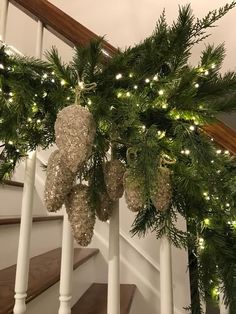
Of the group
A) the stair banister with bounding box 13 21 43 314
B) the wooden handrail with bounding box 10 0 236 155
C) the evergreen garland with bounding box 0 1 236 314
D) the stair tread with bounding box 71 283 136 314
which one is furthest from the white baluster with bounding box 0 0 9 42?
the stair tread with bounding box 71 283 136 314

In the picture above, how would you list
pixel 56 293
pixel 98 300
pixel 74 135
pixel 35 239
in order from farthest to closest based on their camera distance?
pixel 35 239
pixel 98 300
pixel 56 293
pixel 74 135

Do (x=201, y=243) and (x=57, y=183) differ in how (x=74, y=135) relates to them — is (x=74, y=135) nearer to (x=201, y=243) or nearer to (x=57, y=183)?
(x=57, y=183)

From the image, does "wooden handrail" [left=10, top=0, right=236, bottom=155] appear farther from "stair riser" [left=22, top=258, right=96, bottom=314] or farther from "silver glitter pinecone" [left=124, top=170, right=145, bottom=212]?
"stair riser" [left=22, top=258, right=96, bottom=314]

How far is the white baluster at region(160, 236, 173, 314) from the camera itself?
659mm

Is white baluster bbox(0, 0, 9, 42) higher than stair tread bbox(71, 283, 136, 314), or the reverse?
white baluster bbox(0, 0, 9, 42)

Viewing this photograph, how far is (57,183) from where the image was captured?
0.54 metres

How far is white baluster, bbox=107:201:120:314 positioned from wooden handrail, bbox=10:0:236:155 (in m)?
0.31

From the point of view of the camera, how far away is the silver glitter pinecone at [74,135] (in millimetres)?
504

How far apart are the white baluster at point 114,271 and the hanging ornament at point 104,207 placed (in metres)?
0.04

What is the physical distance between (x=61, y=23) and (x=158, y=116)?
16.5 inches

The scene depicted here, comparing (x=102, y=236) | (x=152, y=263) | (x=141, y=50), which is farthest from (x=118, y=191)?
(x=102, y=236)

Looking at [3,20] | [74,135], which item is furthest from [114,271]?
[3,20]

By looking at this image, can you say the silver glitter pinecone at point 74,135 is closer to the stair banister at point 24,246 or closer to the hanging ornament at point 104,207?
the hanging ornament at point 104,207

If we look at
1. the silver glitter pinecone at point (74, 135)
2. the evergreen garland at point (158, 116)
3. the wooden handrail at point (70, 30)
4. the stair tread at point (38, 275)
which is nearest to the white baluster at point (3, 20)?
the wooden handrail at point (70, 30)
